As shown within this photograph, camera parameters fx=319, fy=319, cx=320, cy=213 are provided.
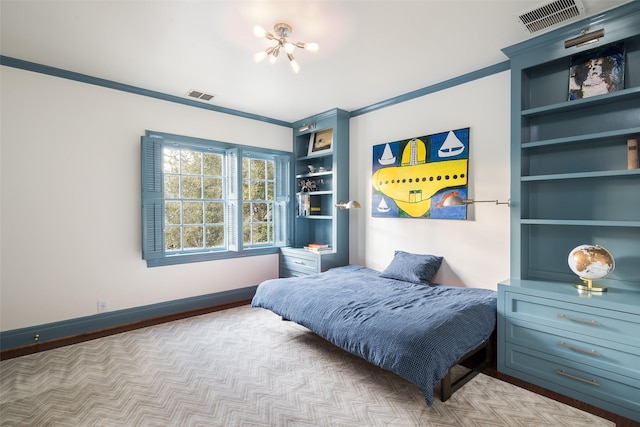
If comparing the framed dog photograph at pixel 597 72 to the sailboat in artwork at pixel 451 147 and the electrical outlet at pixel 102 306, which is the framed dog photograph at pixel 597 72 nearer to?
the sailboat in artwork at pixel 451 147

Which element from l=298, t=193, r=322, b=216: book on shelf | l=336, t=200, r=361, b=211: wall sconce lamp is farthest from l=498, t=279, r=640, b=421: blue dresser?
l=298, t=193, r=322, b=216: book on shelf

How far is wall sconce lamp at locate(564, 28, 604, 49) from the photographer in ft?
7.33

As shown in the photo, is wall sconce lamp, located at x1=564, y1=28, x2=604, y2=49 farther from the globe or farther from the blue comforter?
the blue comforter

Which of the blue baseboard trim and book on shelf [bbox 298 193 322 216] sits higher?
book on shelf [bbox 298 193 322 216]

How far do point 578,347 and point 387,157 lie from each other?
2537mm

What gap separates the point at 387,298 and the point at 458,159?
1.61 m

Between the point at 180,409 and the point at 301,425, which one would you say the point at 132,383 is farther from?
the point at 301,425

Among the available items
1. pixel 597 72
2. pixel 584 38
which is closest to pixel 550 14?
pixel 584 38

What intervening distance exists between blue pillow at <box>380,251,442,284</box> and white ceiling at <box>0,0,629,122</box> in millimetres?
1879

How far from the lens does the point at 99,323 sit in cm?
329

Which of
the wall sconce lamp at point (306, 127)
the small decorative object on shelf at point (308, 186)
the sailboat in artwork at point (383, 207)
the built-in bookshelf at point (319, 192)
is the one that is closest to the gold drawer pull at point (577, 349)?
the sailboat in artwork at point (383, 207)

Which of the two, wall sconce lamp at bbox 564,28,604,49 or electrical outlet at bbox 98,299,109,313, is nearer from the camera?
wall sconce lamp at bbox 564,28,604,49

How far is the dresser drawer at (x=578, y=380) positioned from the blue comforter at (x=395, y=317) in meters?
0.30

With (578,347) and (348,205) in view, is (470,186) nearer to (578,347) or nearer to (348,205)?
(348,205)
